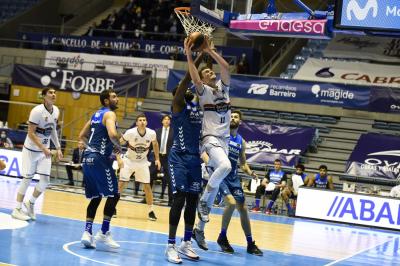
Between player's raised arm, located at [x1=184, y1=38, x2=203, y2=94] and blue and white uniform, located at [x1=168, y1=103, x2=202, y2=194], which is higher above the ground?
player's raised arm, located at [x1=184, y1=38, x2=203, y2=94]

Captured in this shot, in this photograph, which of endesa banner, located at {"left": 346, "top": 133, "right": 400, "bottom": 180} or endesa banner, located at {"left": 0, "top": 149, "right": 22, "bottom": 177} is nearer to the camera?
endesa banner, located at {"left": 0, "top": 149, "right": 22, "bottom": 177}

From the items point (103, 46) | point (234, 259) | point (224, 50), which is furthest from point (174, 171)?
point (103, 46)

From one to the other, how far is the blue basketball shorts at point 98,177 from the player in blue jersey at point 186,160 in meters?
0.82

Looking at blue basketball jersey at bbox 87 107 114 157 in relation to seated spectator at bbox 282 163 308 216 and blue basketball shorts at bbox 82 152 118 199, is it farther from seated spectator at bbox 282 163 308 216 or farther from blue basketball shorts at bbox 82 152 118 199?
seated spectator at bbox 282 163 308 216

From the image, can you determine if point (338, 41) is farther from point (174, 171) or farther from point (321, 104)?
point (174, 171)

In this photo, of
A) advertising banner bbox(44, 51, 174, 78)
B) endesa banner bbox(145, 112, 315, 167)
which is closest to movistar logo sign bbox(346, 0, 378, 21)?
endesa banner bbox(145, 112, 315, 167)

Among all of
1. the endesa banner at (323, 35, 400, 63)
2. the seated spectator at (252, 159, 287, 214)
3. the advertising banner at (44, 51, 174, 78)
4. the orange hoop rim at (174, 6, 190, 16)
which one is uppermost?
the endesa banner at (323, 35, 400, 63)

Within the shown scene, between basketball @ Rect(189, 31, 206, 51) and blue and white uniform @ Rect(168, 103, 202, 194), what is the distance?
0.75 meters

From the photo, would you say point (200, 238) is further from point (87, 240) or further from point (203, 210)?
point (87, 240)

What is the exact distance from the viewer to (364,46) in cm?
2628

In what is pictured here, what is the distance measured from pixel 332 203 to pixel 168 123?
465 centimetres

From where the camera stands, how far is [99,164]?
8781 mm

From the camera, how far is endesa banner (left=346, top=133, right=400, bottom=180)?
2002 cm

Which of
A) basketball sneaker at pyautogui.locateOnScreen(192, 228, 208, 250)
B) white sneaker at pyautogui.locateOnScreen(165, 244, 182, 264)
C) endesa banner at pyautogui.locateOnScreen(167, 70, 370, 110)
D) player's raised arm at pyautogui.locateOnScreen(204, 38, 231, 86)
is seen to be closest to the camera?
white sneaker at pyautogui.locateOnScreen(165, 244, 182, 264)
